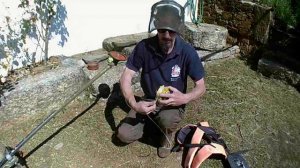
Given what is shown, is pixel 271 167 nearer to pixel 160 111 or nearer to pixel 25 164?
pixel 160 111

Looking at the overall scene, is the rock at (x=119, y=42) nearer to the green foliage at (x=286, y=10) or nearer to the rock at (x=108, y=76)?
the rock at (x=108, y=76)

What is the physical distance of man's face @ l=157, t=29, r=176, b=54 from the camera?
3.41 m

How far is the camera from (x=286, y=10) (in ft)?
19.5

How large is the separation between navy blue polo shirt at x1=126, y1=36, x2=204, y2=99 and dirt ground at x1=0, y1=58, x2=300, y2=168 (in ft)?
2.76

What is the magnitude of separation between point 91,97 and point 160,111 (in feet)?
4.46

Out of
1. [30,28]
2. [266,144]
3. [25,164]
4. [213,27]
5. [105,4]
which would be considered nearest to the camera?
[25,164]

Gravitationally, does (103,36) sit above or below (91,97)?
above

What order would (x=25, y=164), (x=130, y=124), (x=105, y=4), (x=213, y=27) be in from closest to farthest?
(x=25, y=164)
(x=130, y=124)
(x=105, y=4)
(x=213, y=27)

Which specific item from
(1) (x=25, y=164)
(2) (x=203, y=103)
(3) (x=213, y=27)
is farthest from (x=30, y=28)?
(3) (x=213, y=27)

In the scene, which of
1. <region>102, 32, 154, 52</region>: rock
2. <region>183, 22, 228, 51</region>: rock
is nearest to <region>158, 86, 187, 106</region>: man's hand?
<region>102, 32, 154, 52</region>: rock

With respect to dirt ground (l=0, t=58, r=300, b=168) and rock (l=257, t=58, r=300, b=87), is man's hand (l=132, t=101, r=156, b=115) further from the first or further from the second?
rock (l=257, t=58, r=300, b=87)

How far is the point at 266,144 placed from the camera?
4.47 meters

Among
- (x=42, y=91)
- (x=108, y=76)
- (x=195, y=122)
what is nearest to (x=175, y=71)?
(x=195, y=122)

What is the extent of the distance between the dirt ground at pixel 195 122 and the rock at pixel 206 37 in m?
0.78
